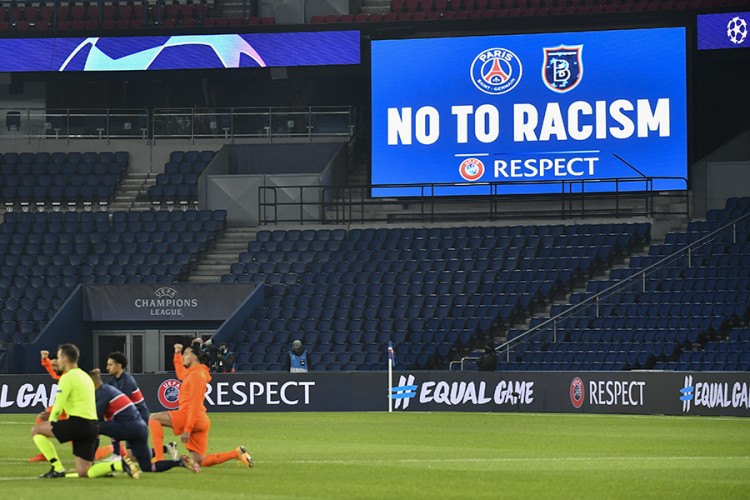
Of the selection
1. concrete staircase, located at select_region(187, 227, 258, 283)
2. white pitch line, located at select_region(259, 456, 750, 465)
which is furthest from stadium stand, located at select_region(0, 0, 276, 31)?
white pitch line, located at select_region(259, 456, 750, 465)

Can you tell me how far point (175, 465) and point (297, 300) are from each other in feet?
76.4

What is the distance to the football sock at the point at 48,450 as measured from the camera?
17031 millimetres

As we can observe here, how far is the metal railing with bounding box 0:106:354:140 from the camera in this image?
46906mm

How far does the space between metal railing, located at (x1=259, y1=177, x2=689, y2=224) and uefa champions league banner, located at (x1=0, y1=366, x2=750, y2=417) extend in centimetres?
931

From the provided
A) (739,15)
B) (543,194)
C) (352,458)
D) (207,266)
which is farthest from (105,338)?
(352,458)

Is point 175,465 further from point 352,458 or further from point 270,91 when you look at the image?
point 270,91

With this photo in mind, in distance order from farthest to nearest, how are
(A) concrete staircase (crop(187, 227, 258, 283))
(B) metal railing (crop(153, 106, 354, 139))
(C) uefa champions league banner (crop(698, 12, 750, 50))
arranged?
(B) metal railing (crop(153, 106, 354, 139)) → (A) concrete staircase (crop(187, 227, 258, 283)) → (C) uefa champions league banner (crop(698, 12, 750, 50))

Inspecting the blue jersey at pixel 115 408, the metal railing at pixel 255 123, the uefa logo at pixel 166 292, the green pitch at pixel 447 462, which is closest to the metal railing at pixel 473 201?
the metal railing at pixel 255 123

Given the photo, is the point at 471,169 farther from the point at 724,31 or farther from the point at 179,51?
the point at 179,51

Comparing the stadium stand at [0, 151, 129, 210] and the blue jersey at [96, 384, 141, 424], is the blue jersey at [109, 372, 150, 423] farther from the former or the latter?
the stadium stand at [0, 151, 129, 210]

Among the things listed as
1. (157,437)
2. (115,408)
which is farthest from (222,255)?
(115,408)

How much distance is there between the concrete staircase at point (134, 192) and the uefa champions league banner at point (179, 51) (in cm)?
343

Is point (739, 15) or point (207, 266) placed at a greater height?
point (739, 15)

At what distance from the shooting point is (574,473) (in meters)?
17.5
